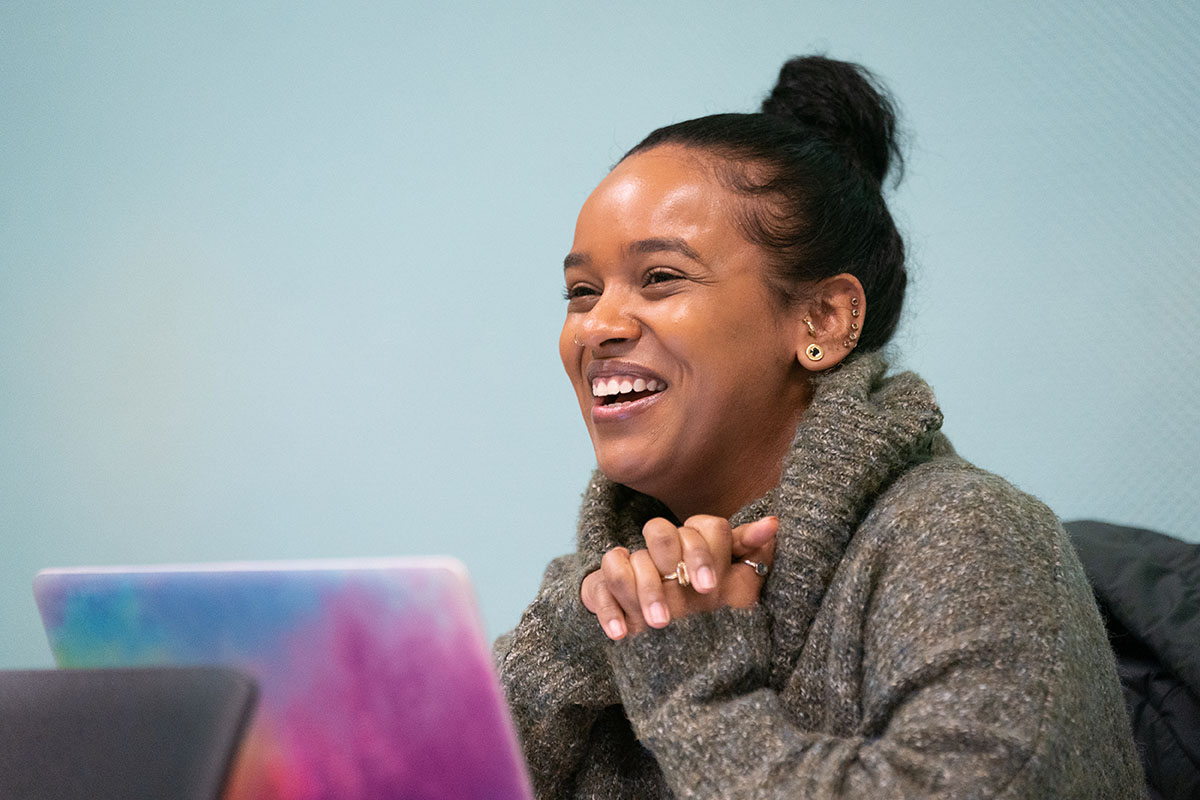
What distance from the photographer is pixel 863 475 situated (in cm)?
88

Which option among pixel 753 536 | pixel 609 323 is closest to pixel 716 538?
pixel 753 536

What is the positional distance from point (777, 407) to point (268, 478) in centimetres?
136

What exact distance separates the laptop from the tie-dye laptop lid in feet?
0.05

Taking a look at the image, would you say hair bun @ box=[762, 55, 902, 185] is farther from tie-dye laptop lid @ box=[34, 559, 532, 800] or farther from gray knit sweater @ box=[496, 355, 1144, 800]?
tie-dye laptop lid @ box=[34, 559, 532, 800]

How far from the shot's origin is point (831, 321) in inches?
42.1

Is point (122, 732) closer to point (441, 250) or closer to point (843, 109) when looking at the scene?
point (843, 109)

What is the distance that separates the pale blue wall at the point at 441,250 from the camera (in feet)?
5.08

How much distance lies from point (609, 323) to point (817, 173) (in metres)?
0.27

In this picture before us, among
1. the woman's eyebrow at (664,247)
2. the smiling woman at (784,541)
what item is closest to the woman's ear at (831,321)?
the smiling woman at (784,541)

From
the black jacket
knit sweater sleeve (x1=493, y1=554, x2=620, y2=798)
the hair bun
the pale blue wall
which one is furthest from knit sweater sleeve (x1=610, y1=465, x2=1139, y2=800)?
the pale blue wall

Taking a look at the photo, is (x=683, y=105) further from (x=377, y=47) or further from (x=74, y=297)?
(x=74, y=297)

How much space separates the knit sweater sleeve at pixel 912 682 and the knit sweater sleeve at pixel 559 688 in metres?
0.16

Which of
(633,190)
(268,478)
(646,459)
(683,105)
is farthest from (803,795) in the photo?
(268,478)

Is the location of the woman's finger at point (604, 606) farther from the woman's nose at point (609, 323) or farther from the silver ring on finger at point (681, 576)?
the woman's nose at point (609, 323)
